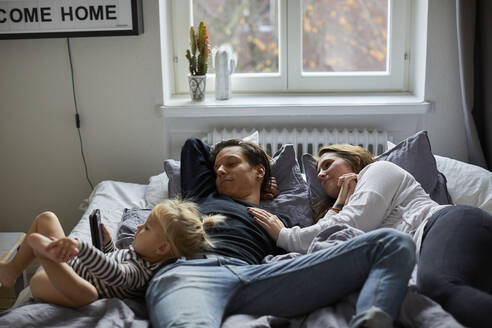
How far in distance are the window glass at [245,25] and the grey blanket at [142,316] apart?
170cm

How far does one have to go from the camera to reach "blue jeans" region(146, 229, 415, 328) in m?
1.38

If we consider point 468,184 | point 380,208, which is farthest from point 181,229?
point 468,184

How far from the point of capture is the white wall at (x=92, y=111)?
2639 millimetres

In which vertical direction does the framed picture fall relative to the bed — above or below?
above

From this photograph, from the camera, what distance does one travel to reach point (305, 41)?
2861mm

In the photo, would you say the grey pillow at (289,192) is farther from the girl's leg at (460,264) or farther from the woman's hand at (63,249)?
the woman's hand at (63,249)

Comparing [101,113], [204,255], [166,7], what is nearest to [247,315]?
[204,255]

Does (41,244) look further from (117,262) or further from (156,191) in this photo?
(156,191)

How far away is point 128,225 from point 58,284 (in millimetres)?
548

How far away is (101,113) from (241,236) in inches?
48.3

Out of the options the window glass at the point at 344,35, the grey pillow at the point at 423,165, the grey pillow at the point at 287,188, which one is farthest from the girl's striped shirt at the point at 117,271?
the window glass at the point at 344,35

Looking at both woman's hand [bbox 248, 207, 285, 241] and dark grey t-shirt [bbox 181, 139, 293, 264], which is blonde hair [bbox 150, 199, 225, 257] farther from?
woman's hand [bbox 248, 207, 285, 241]

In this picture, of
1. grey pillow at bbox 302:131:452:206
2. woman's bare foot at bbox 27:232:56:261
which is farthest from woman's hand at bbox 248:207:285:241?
woman's bare foot at bbox 27:232:56:261

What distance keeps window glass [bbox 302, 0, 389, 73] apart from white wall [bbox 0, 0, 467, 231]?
0.32 metres
